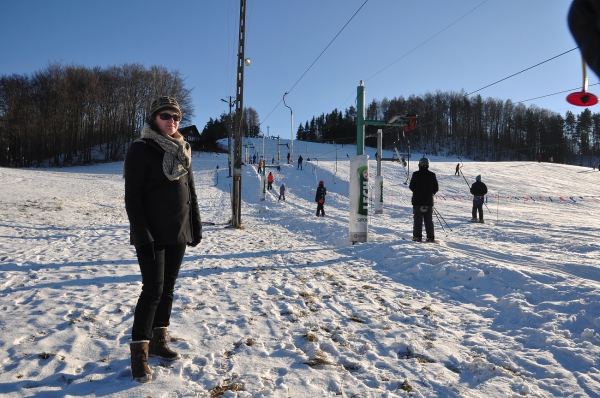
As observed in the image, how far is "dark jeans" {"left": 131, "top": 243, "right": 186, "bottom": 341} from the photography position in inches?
99.0

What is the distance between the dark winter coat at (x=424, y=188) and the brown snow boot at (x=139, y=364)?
710cm

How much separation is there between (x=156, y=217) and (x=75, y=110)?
56954 mm

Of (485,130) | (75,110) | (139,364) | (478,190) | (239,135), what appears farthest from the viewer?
(485,130)

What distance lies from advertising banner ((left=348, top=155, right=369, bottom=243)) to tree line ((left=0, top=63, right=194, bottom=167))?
4100 centimetres

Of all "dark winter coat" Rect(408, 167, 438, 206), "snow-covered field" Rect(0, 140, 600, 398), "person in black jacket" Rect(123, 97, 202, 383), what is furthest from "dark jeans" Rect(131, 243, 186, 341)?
"dark winter coat" Rect(408, 167, 438, 206)

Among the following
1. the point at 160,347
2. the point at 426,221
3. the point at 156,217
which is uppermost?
the point at 156,217

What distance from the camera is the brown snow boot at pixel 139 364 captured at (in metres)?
2.44

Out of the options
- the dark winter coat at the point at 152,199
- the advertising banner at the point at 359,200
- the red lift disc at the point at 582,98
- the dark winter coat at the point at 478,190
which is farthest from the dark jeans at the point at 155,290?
the dark winter coat at the point at 478,190

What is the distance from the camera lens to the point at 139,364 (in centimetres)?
245

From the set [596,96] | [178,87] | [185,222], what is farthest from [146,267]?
[178,87]

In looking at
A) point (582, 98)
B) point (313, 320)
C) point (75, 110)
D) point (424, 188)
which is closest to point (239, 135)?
point (424, 188)

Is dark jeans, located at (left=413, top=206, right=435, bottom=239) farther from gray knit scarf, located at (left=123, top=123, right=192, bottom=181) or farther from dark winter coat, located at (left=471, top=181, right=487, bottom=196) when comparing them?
gray knit scarf, located at (left=123, top=123, right=192, bottom=181)

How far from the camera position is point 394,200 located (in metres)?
25.7

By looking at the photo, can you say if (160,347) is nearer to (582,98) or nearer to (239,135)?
(582,98)
